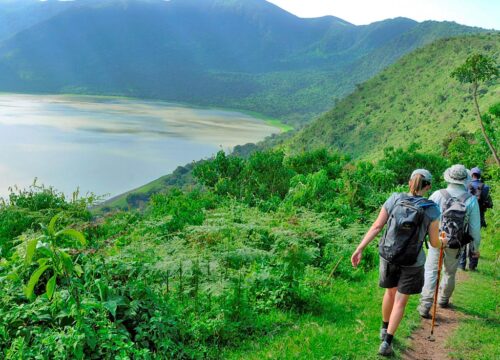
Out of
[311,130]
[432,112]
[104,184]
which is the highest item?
[432,112]

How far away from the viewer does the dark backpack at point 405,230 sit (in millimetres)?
4035

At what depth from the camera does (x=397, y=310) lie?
4234 millimetres

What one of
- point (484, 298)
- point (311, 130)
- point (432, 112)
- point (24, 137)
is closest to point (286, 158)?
point (484, 298)

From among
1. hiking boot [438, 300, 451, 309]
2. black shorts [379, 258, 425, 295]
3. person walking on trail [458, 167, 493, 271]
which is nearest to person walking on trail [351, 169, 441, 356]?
black shorts [379, 258, 425, 295]

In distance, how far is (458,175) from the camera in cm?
532

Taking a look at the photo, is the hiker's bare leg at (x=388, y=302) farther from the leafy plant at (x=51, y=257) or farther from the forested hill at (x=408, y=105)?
the forested hill at (x=408, y=105)

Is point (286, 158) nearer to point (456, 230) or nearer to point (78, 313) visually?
point (456, 230)

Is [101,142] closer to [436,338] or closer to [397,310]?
[436,338]

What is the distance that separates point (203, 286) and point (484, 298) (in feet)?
13.0

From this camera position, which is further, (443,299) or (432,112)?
(432,112)

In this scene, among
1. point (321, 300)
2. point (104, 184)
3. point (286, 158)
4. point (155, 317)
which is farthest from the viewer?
point (104, 184)

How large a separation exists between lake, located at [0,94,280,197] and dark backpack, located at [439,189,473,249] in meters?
59.1

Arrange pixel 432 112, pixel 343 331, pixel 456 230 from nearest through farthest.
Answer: pixel 343 331
pixel 456 230
pixel 432 112

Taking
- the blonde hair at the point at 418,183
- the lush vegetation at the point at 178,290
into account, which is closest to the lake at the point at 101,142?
the lush vegetation at the point at 178,290
